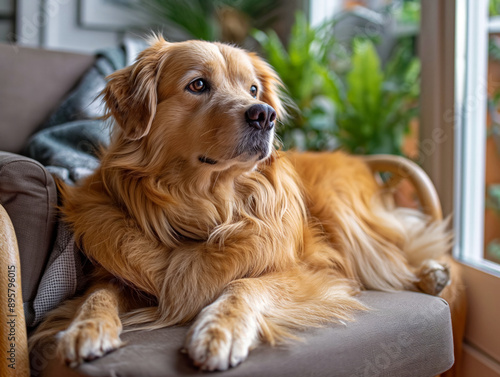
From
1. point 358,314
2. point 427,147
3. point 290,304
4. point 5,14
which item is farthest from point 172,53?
point 5,14

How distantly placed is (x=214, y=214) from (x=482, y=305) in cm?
110

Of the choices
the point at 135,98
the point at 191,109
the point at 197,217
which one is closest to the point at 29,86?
the point at 135,98

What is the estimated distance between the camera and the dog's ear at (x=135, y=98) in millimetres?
1274

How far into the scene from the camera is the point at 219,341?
0.95m

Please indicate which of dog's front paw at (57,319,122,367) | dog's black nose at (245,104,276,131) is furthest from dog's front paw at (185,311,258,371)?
dog's black nose at (245,104,276,131)

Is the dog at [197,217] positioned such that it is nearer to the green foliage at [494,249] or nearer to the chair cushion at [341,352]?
the chair cushion at [341,352]

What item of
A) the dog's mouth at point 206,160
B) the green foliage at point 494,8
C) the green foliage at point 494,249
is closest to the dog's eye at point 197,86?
the dog's mouth at point 206,160

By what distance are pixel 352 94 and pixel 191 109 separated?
1.52 m

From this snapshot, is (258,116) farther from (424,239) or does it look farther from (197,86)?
(424,239)

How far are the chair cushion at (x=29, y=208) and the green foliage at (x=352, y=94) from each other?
1.32 meters

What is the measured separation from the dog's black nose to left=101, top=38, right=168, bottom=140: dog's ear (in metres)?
0.29

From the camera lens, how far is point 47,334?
115cm

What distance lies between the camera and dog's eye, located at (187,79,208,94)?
1.31 metres

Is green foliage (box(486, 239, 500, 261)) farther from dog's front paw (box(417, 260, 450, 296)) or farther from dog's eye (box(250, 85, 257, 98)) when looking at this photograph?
dog's eye (box(250, 85, 257, 98))
